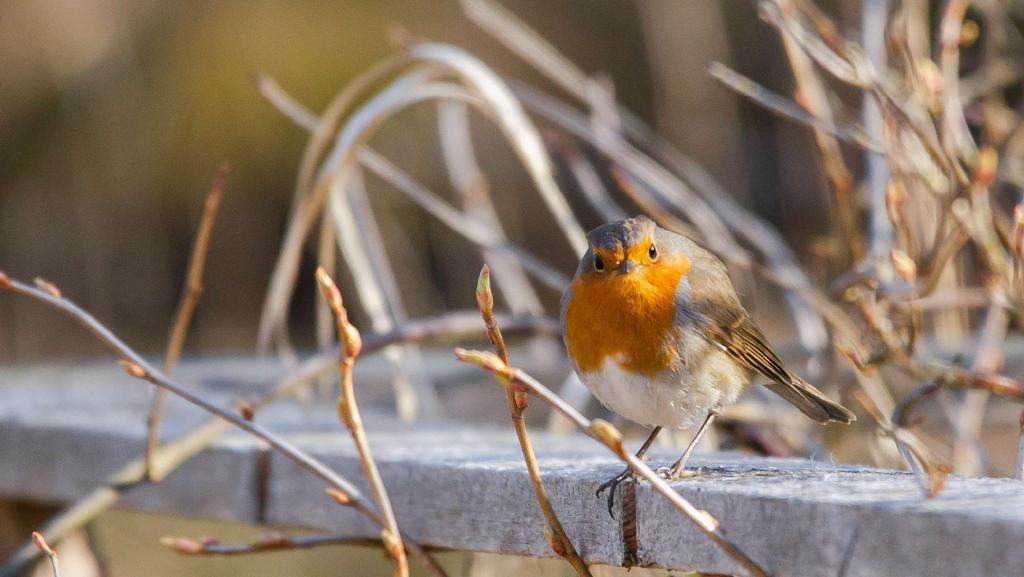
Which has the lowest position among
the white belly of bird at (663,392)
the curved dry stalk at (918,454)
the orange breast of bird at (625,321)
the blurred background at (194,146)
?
the curved dry stalk at (918,454)

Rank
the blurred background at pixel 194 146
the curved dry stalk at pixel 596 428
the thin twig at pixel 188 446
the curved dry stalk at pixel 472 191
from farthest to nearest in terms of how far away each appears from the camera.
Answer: the blurred background at pixel 194 146, the curved dry stalk at pixel 472 191, the thin twig at pixel 188 446, the curved dry stalk at pixel 596 428

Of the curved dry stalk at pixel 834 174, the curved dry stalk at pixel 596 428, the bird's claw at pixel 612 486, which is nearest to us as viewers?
the curved dry stalk at pixel 596 428

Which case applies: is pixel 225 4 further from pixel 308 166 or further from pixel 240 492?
pixel 240 492

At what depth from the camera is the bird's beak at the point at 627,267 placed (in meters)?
2.06

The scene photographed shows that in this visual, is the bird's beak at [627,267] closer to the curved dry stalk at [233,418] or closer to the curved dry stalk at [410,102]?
the curved dry stalk at [233,418]

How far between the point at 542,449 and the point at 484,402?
1.40 m

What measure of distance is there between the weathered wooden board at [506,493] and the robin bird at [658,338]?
0.33 feet

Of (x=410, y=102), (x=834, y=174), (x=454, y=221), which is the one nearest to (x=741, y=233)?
(x=834, y=174)

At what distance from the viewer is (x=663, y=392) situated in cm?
200

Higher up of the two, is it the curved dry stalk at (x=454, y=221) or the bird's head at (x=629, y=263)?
the curved dry stalk at (x=454, y=221)

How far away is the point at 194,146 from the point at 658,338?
5.04 m

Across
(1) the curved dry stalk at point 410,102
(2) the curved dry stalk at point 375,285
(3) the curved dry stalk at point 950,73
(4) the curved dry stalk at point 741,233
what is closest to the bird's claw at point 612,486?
(3) the curved dry stalk at point 950,73

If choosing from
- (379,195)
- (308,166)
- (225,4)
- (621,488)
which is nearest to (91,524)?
(308,166)

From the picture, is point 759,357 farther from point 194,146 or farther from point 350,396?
point 194,146
